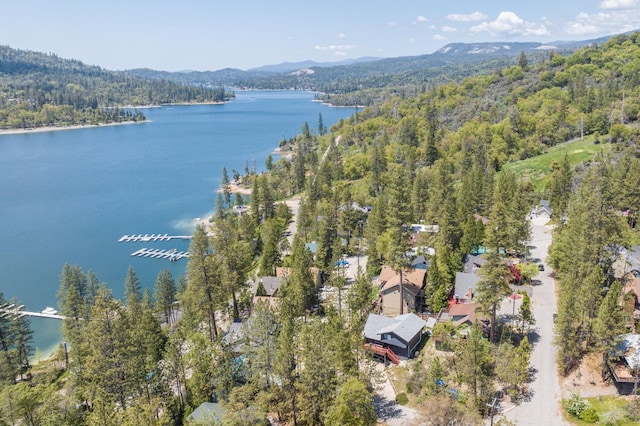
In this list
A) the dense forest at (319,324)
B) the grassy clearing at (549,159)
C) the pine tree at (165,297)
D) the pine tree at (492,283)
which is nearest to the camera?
the dense forest at (319,324)

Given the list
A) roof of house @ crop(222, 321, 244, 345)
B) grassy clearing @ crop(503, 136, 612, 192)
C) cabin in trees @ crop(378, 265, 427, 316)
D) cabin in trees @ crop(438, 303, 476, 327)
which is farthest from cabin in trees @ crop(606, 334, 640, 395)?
grassy clearing @ crop(503, 136, 612, 192)

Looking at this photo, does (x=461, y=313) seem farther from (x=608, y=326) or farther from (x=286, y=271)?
(x=286, y=271)

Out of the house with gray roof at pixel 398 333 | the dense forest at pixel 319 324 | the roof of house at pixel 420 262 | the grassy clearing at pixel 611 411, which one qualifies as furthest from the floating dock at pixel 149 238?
the grassy clearing at pixel 611 411

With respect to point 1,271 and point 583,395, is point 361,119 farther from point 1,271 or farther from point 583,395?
point 583,395

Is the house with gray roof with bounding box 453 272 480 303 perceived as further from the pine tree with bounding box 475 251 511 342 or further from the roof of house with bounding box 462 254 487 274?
the pine tree with bounding box 475 251 511 342

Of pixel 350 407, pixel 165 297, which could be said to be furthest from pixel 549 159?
pixel 350 407

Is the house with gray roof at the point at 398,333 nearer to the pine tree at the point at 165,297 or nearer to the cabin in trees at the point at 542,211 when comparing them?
the pine tree at the point at 165,297
